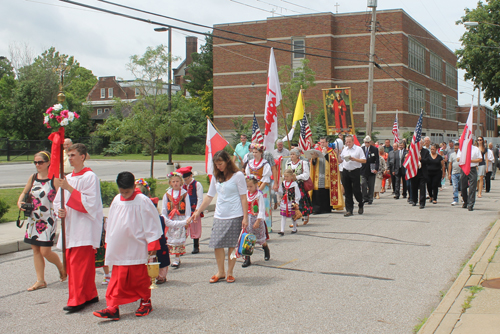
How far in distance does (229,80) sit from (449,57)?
107 feet

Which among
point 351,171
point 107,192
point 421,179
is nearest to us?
point 351,171

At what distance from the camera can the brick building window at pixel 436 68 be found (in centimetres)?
6079

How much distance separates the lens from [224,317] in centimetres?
522

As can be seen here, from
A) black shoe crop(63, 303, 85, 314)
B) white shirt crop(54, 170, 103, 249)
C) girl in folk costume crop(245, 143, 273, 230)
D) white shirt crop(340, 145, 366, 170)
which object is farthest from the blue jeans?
black shoe crop(63, 303, 85, 314)

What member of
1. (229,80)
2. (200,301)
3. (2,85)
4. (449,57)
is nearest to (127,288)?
A: (200,301)

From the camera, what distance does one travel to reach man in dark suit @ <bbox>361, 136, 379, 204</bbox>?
15781mm

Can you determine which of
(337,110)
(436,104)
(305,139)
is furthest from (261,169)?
(436,104)

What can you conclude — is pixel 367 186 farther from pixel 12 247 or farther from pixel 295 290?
pixel 12 247

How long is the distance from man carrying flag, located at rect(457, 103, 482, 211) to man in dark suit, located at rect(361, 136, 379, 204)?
2.80 meters

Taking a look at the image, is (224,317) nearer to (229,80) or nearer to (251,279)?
(251,279)

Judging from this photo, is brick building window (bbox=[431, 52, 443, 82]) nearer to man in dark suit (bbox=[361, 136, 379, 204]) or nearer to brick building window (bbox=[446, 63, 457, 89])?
brick building window (bbox=[446, 63, 457, 89])

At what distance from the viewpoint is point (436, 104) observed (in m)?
62.5

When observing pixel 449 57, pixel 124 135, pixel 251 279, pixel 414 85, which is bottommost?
pixel 251 279

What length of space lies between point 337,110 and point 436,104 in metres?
39.0
